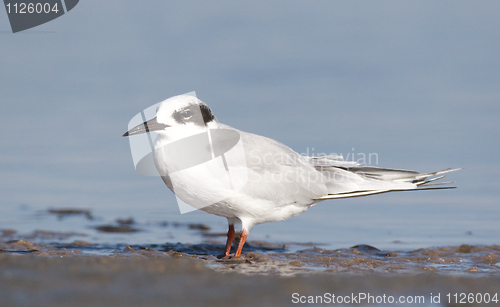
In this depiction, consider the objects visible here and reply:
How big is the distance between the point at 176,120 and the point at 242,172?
2.76 feet

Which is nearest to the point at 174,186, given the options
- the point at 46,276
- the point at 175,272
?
the point at 175,272

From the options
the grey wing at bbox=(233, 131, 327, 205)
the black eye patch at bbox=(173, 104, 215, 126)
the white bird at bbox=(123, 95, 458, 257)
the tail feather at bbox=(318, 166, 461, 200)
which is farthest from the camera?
the tail feather at bbox=(318, 166, 461, 200)

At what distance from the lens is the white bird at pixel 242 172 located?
4734mm

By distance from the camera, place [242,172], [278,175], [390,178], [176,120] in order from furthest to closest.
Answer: [390,178], [278,175], [242,172], [176,120]

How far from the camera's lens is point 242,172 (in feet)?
16.4

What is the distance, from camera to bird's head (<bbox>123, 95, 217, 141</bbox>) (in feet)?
15.7

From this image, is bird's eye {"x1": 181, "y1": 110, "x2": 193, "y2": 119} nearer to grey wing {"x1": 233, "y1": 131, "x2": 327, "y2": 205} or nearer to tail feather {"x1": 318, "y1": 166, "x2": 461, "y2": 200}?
grey wing {"x1": 233, "y1": 131, "x2": 327, "y2": 205}

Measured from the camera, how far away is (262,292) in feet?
9.00

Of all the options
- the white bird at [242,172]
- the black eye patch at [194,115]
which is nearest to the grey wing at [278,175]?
the white bird at [242,172]

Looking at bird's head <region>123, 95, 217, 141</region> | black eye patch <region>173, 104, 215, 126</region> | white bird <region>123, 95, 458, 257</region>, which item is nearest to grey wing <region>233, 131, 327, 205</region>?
white bird <region>123, 95, 458, 257</region>

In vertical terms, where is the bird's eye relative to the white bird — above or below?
above

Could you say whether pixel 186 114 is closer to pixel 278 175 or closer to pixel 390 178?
pixel 278 175

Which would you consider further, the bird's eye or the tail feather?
the tail feather

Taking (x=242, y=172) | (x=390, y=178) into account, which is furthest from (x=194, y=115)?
(x=390, y=178)
